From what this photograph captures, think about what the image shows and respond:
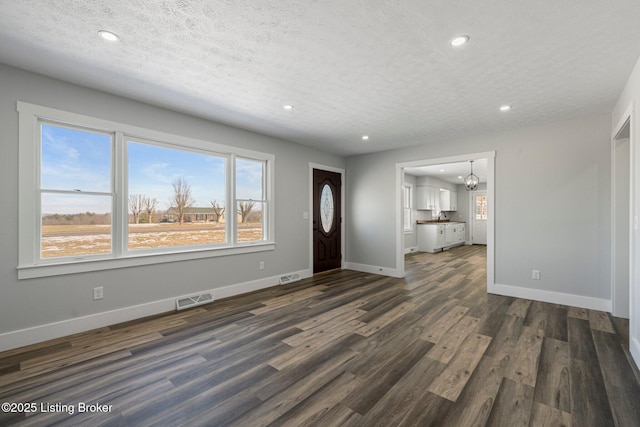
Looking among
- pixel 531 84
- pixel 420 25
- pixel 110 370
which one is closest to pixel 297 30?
pixel 420 25

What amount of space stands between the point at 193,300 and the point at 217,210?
52.4 inches

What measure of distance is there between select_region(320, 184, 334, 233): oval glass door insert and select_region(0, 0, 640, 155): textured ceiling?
8.23 feet

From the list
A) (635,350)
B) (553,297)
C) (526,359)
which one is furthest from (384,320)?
(553,297)

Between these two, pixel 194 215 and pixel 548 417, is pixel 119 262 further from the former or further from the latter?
pixel 548 417

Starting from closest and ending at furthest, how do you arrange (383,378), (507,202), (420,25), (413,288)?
(420,25), (383,378), (507,202), (413,288)

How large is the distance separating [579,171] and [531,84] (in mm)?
1874

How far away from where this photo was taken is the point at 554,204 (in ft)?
13.2

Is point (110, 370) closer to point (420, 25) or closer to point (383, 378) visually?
point (383, 378)

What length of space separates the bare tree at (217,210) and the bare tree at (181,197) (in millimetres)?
344

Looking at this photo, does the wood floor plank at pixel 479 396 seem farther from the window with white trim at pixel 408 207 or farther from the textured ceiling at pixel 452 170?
the window with white trim at pixel 408 207

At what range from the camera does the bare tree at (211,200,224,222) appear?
14.0 feet

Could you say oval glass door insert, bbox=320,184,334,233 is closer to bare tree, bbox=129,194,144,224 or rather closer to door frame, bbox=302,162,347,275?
door frame, bbox=302,162,347,275

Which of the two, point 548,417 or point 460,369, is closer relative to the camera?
point 548,417

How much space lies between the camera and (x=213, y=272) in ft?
13.5
